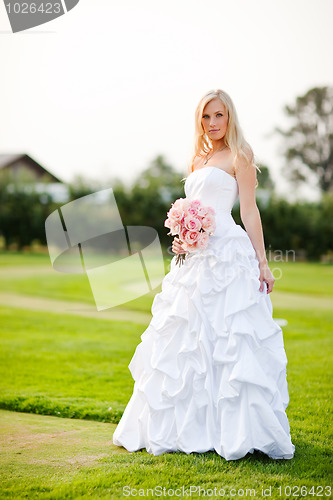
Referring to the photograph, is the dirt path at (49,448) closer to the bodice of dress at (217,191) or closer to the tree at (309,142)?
the bodice of dress at (217,191)

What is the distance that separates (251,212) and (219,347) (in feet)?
2.99

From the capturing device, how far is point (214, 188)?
3656mm

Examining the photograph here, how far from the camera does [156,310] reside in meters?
3.71

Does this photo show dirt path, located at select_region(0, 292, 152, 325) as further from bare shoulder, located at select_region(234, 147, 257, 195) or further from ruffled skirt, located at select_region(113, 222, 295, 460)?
bare shoulder, located at select_region(234, 147, 257, 195)

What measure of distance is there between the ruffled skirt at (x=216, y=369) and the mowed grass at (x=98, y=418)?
0.45 feet

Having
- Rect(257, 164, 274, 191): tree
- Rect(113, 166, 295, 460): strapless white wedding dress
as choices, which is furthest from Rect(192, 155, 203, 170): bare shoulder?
Rect(257, 164, 274, 191): tree

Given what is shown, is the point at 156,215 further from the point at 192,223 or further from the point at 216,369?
the point at 216,369

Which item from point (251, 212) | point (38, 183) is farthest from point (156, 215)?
point (251, 212)

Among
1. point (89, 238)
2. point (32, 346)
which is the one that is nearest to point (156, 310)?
point (32, 346)

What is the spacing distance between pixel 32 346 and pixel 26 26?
4.74 meters

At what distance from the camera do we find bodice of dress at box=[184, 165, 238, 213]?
3635 mm

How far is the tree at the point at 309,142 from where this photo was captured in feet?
118

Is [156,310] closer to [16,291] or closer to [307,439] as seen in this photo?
[307,439]

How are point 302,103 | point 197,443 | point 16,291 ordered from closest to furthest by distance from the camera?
1. point 197,443
2. point 16,291
3. point 302,103
